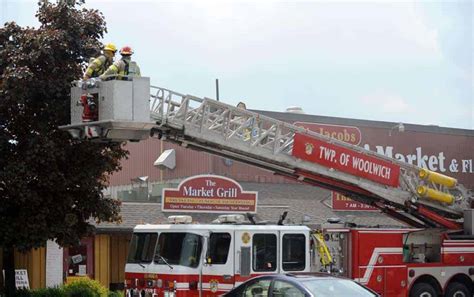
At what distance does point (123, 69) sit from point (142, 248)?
130 inches

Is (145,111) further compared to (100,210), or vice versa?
(100,210)

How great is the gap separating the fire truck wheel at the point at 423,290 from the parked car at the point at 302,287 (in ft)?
19.0

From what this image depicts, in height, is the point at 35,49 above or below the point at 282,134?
above

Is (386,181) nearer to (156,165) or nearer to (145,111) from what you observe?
(145,111)

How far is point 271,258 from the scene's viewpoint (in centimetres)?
1442

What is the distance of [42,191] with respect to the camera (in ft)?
50.9

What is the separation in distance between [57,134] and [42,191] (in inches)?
44.4

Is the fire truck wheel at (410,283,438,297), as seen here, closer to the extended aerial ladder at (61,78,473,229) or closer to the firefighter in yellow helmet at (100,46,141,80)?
the extended aerial ladder at (61,78,473,229)

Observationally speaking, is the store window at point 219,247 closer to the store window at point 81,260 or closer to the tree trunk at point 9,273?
the tree trunk at point 9,273

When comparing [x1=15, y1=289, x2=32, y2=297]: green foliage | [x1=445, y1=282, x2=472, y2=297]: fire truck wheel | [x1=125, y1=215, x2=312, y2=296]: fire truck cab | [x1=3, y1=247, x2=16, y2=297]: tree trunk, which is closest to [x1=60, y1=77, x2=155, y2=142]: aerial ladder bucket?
[x1=125, y1=215, x2=312, y2=296]: fire truck cab

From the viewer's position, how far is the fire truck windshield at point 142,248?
1436 cm

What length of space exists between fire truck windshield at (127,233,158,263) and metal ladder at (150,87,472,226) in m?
1.79

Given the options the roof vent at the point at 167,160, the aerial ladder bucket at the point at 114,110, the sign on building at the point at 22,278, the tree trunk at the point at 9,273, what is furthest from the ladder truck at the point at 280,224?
the roof vent at the point at 167,160

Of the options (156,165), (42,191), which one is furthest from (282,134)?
(156,165)
